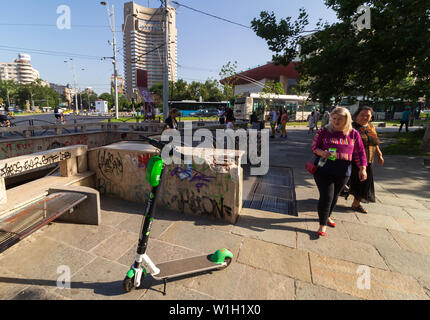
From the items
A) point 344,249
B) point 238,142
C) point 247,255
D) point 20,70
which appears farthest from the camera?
point 20,70

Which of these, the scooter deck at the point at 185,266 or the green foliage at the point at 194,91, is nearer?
the scooter deck at the point at 185,266

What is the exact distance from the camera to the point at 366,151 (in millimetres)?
3980

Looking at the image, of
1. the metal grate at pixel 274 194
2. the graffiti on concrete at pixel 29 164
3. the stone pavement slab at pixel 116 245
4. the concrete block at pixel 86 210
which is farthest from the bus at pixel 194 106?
the stone pavement slab at pixel 116 245

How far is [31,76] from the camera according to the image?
157 m

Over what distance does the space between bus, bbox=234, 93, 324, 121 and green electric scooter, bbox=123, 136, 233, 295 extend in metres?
26.0

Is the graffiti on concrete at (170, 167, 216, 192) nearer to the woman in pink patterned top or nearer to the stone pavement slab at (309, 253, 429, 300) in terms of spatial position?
the woman in pink patterned top

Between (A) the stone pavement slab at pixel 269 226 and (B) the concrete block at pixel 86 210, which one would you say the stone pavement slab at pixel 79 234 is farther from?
(A) the stone pavement slab at pixel 269 226

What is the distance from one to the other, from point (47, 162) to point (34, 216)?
1.18 m

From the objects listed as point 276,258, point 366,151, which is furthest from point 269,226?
point 366,151

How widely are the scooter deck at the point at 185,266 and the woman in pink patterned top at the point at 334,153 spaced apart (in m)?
1.76

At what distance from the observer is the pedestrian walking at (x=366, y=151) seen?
3.86 meters

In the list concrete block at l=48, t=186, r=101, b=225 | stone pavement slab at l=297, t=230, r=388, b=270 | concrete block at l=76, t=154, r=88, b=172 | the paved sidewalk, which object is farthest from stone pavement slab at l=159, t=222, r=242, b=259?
concrete block at l=76, t=154, r=88, b=172

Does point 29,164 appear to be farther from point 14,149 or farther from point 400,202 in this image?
point 400,202

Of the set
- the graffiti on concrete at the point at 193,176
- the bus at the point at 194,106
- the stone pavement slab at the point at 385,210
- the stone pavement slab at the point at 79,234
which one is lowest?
the stone pavement slab at the point at 385,210
